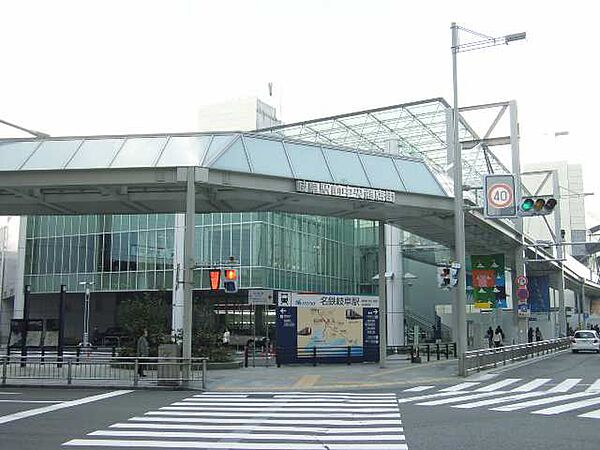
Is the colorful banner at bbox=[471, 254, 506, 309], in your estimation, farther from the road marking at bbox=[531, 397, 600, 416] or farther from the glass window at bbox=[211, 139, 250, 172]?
the road marking at bbox=[531, 397, 600, 416]

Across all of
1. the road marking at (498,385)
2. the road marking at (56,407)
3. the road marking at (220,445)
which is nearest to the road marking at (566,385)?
the road marking at (498,385)

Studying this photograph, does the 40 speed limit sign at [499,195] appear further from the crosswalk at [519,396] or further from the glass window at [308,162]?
the crosswalk at [519,396]

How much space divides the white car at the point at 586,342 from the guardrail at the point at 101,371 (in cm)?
3122

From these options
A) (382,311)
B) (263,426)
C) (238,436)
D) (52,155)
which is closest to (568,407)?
(263,426)

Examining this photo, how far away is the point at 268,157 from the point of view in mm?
22375

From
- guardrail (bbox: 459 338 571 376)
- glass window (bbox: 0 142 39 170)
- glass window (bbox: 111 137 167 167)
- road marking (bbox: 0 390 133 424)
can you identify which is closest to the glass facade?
guardrail (bbox: 459 338 571 376)

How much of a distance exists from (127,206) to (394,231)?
3353cm

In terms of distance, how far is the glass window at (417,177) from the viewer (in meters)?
24.9

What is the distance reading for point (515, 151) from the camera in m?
37.4

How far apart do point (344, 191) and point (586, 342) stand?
28748mm

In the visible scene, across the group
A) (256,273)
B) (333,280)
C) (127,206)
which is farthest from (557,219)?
(127,206)

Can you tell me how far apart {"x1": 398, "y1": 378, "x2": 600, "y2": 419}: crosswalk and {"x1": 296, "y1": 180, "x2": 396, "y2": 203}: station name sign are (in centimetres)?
676

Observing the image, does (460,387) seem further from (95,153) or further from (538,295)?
(538,295)

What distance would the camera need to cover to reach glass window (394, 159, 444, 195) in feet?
81.7
